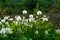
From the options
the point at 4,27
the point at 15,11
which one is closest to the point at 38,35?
the point at 4,27

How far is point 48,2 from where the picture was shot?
9.70 meters

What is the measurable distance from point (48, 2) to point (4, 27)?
405 cm

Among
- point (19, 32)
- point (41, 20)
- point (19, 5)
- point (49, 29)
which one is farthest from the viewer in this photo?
point (19, 5)

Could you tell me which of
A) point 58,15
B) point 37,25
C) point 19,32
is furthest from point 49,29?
point 58,15

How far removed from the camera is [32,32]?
5.81m

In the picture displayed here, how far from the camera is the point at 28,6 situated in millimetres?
Answer: 9555

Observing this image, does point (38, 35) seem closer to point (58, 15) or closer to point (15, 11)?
point (58, 15)

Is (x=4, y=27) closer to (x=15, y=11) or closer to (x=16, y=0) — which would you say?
(x=15, y=11)

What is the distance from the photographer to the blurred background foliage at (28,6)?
9.19m

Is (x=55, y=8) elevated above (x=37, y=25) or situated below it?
below

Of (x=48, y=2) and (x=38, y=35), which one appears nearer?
(x=38, y=35)

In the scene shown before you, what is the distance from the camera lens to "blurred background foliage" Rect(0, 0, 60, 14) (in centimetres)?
919

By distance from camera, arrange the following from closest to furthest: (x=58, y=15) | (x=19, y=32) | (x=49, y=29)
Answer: (x=19, y=32) → (x=49, y=29) → (x=58, y=15)

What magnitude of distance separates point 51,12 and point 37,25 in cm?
300
